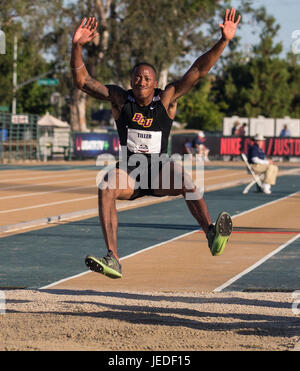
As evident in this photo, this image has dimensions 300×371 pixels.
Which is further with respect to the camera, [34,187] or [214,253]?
[34,187]

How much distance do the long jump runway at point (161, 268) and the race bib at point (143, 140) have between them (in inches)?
57.8

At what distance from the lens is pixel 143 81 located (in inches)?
296

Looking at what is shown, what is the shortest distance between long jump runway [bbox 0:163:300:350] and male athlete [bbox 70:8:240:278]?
824 millimetres

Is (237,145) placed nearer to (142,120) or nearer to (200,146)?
(200,146)

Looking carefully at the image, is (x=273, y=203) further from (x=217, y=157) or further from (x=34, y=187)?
(x=217, y=157)

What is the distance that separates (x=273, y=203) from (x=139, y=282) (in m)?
11.9

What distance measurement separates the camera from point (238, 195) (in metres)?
24.1

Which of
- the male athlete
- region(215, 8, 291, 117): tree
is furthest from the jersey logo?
region(215, 8, 291, 117): tree

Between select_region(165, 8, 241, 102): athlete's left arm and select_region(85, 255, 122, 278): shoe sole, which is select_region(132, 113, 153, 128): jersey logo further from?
select_region(85, 255, 122, 278): shoe sole

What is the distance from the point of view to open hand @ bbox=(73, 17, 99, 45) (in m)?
7.49

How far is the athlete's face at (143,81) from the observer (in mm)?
7516

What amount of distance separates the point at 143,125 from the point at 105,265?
124 cm

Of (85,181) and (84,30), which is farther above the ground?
(84,30)
